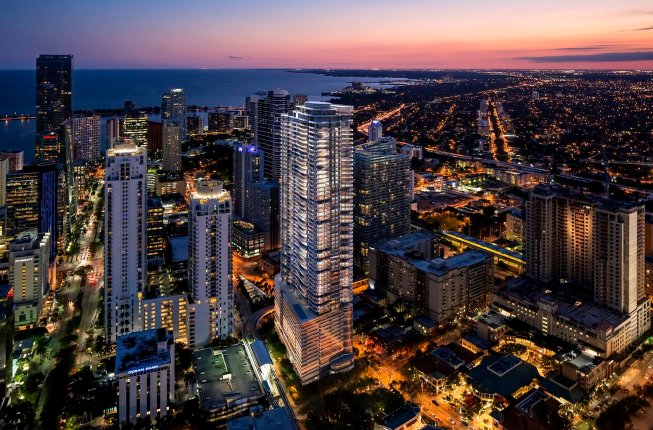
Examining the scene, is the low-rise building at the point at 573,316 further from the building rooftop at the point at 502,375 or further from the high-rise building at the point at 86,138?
the high-rise building at the point at 86,138

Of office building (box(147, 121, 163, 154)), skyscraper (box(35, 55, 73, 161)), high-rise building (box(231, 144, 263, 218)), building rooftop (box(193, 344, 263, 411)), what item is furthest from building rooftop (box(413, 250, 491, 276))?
office building (box(147, 121, 163, 154))

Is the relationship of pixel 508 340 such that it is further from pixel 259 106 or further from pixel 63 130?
pixel 63 130

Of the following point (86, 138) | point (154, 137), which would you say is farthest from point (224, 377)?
point (154, 137)

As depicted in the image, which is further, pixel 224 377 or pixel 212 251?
pixel 212 251

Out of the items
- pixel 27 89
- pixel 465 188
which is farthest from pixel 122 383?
pixel 27 89

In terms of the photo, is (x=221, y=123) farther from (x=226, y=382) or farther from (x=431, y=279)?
(x=226, y=382)
